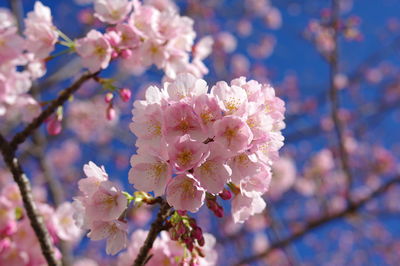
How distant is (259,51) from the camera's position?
1041 cm

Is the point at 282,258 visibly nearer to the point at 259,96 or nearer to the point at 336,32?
the point at 336,32

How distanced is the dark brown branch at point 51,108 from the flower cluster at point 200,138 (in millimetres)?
824

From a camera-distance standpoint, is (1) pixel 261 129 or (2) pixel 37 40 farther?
(2) pixel 37 40

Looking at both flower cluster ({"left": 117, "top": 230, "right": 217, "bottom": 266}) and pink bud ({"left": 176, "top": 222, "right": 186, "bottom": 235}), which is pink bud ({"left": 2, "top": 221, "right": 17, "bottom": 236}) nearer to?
flower cluster ({"left": 117, "top": 230, "right": 217, "bottom": 266})

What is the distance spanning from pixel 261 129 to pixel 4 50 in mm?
1571

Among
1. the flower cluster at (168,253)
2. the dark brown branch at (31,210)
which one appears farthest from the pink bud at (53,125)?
the flower cluster at (168,253)

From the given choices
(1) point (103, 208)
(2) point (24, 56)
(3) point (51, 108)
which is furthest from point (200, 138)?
(2) point (24, 56)

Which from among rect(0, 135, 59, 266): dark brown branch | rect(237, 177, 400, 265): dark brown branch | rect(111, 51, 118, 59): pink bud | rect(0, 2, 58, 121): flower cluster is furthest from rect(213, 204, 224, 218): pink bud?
rect(237, 177, 400, 265): dark brown branch

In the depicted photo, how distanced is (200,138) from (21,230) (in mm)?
1422

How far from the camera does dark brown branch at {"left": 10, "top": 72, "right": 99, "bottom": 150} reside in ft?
6.24

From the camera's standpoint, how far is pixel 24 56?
215 centimetres

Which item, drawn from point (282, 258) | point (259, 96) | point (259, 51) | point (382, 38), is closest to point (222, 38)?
point (259, 51)

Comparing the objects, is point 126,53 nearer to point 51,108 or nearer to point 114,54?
point 114,54

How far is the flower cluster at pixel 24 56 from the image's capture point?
1990mm
